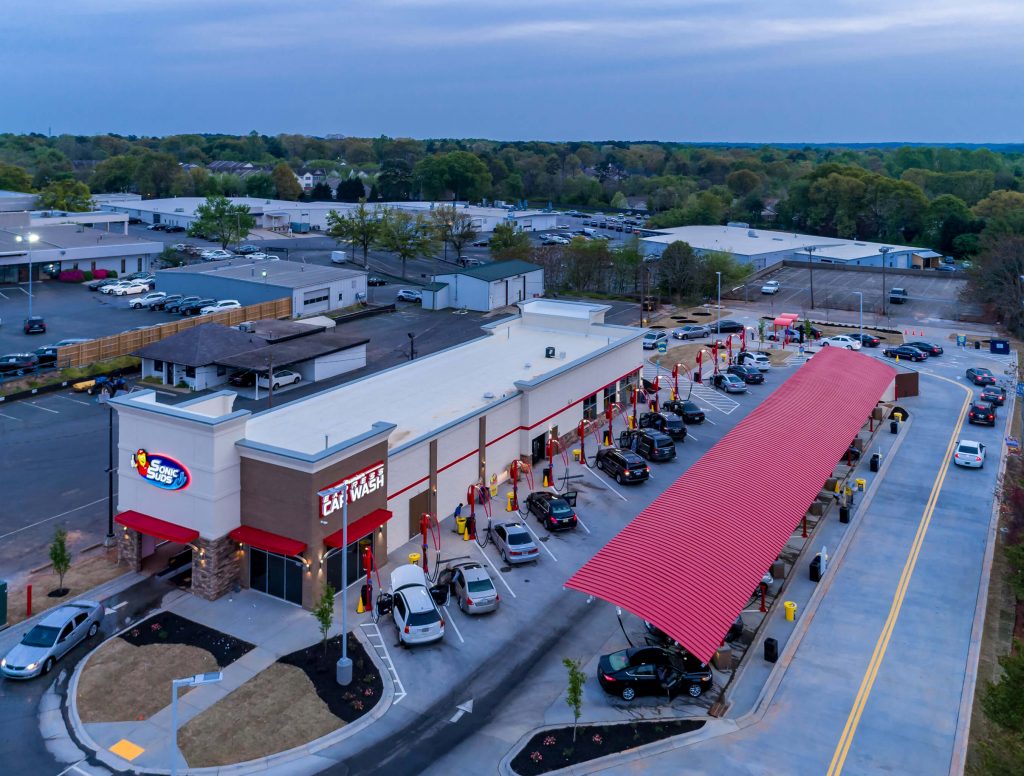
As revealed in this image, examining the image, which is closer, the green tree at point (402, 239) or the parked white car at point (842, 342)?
the parked white car at point (842, 342)

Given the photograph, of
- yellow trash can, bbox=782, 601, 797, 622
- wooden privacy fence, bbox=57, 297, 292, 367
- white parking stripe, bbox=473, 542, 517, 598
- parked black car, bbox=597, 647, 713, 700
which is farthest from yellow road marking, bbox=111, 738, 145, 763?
wooden privacy fence, bbox=57, 297, 292, 367

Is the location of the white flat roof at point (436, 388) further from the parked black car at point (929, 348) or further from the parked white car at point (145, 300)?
the parked white car at point (145, 300)

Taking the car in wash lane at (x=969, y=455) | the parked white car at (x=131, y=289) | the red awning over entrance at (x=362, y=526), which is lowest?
the red awning over entrance at (x=362, y=526)

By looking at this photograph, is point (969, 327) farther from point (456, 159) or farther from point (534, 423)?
point (456, 159)

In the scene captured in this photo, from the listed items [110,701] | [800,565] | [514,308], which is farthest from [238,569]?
[514,308]

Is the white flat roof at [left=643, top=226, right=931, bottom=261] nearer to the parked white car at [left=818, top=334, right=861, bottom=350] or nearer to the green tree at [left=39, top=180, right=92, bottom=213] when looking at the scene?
the parked white car at [left=818, top=334, right=861, bottom=350]

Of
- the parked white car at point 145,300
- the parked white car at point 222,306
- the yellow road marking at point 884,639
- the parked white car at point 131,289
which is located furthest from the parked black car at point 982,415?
the parked white car at point 131,289
